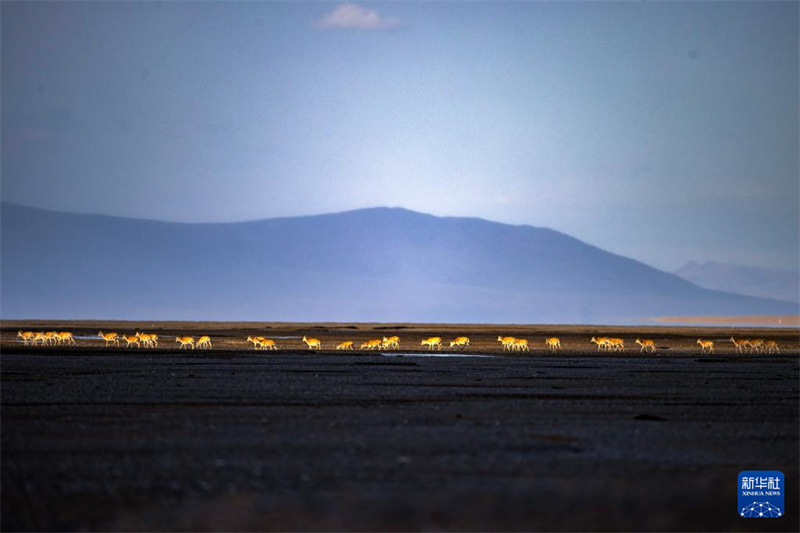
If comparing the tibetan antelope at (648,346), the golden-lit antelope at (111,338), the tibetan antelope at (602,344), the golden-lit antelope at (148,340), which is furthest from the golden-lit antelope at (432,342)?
the golden-lit antelope at (111,338)

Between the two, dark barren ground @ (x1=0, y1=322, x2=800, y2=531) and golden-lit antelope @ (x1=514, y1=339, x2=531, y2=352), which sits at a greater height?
golden-lit antelope @ (x1=514, y1=339, x2=531, y2=352)

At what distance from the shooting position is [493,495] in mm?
12711

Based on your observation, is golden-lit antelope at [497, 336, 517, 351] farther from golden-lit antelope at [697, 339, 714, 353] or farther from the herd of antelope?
golden-lit antelope at [697, 339, 714, 353]

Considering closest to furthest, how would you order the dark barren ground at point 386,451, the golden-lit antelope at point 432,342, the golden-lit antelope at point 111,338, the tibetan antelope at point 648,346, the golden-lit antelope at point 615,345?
the dark barren ground at point 386,451
the tibetan antelope at point 648,346
the golden-lit antelope at point 432,342
the golden-lit antelope at point 615,345
the golden-lit antelope at point 111,338

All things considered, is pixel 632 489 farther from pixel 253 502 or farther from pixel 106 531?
pixel 106 531

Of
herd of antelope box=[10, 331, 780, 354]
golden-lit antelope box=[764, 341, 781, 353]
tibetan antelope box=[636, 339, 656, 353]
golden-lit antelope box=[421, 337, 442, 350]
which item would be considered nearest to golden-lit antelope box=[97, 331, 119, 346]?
herd of antelope box=[10, 331, 780, 354]

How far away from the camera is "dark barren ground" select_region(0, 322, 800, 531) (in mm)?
11727

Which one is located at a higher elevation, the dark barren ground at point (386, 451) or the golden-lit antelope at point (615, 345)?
the golden-lit antelope at point (615, 345)

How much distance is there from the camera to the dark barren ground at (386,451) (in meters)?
11.7

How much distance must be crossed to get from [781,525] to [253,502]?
5.75 m

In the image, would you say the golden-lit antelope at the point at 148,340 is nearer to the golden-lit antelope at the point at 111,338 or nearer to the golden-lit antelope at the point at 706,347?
the golden-lit antelope at the point at 111,338

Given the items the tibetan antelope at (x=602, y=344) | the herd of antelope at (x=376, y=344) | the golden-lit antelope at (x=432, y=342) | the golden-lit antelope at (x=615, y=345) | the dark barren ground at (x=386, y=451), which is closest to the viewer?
the dark barren ground at (x=386, y=451)

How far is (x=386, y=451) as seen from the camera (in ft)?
52.6

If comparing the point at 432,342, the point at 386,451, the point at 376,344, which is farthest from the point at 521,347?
the point at 386,451
